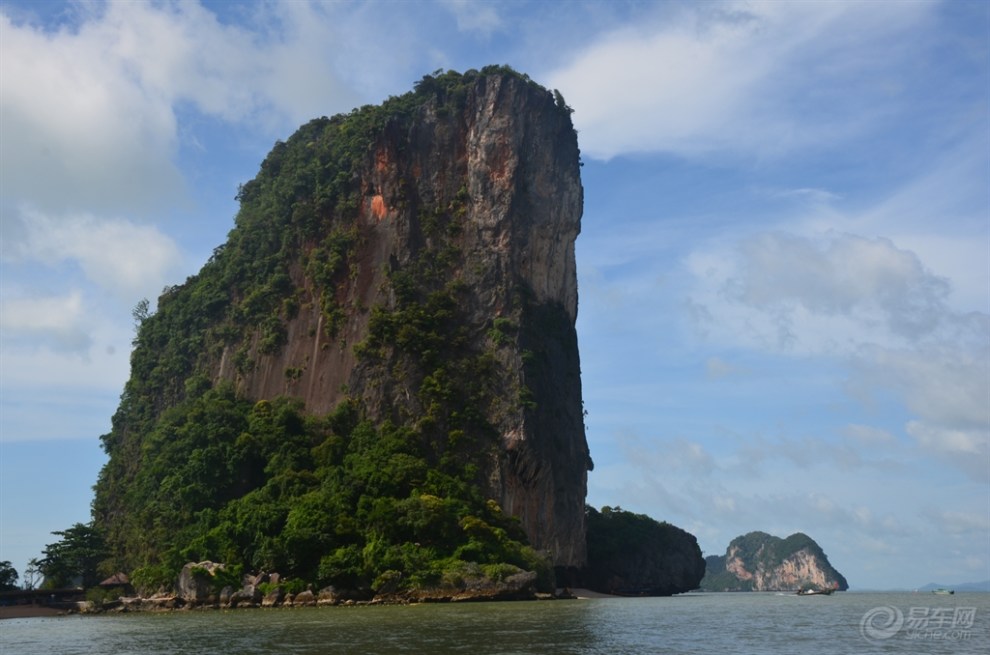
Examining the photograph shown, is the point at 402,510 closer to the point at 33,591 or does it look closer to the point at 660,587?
the point at 33,591

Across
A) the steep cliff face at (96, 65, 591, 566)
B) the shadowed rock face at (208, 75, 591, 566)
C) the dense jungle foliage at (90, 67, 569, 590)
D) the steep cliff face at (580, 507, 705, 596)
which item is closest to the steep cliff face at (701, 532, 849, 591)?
the steep cliff face at (580, 507, 705, 596)

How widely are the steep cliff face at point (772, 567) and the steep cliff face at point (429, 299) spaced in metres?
86.6

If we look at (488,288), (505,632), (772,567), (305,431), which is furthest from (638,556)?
(772,567)

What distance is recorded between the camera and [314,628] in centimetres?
2938

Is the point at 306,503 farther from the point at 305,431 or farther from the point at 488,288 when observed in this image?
the point at 488,288

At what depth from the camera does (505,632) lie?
26.6 m

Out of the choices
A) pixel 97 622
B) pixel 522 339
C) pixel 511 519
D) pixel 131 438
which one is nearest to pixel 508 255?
pixel 522 339

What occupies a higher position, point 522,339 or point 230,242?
point 230,242

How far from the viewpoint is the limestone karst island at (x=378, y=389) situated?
49.5 meters

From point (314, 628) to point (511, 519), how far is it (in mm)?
27426

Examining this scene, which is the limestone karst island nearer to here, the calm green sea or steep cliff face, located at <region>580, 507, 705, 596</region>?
steep cliff face, located at <region>580, 507, 705, 596</region>

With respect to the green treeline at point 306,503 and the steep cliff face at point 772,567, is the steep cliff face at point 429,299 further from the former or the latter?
the steep cliff face at point 772,567

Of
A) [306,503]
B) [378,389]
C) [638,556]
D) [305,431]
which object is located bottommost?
[638,556]

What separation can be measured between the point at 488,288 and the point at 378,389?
10.1 meters
